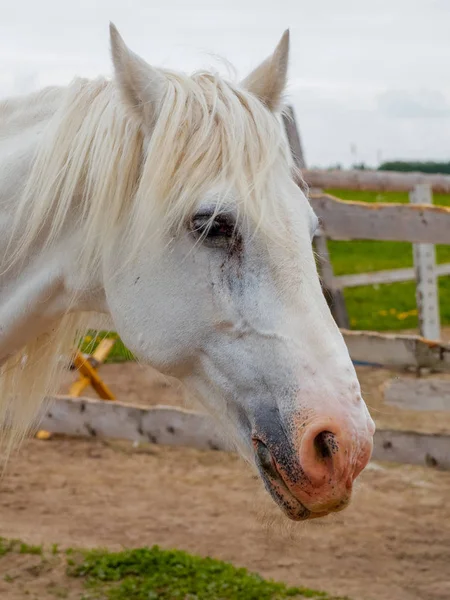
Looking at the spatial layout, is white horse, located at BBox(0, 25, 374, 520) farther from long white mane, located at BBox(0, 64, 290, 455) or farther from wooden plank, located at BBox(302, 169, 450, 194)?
wooden plank, located at BBox(302, 169, 450, 194)

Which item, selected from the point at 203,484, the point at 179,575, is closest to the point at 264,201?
the point at 179,575

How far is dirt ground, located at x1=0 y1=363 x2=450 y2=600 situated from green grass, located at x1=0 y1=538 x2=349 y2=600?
4.0 inches

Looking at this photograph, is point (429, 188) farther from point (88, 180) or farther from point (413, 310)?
point (88, 180)

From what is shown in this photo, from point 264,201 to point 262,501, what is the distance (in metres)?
1.33

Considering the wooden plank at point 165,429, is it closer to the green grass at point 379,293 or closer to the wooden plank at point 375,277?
the green grass at point 379,293

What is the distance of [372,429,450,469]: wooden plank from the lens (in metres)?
4.47

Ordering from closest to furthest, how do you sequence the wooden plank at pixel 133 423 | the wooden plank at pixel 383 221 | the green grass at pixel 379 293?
the wooden plank at pixel 133 423 < the wooden plank at pixel 383 221 < the green grass at pixel 379 293

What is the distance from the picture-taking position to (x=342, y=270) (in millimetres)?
13344

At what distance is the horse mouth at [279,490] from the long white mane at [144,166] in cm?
60

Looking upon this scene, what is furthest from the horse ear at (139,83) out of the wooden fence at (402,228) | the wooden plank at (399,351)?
the wooden plank at (399,351)

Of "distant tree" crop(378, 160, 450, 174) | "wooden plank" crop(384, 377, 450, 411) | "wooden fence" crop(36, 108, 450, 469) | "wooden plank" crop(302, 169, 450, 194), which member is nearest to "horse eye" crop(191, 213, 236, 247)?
"wooden fence" crop(36, 108, 450, 469)

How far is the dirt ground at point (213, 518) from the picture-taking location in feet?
13.5

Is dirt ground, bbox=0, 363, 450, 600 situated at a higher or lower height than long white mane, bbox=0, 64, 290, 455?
lower

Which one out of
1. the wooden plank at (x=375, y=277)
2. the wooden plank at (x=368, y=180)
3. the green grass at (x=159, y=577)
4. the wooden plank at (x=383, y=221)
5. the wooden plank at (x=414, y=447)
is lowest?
the wooden plank at (x=375, y=277)
